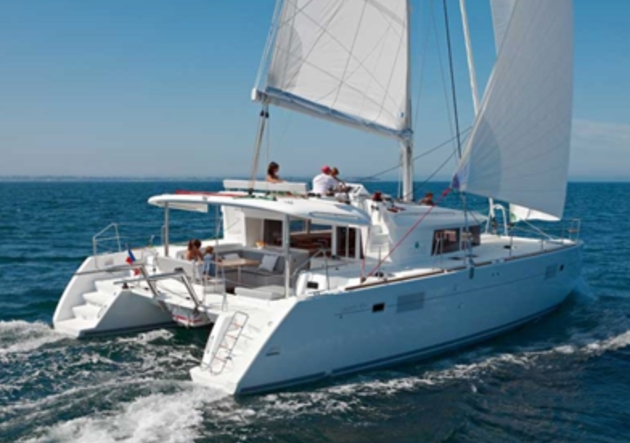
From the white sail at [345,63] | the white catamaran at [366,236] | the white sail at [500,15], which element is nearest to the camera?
the white catamaran at [366,236]

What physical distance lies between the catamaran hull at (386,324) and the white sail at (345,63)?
3592mm

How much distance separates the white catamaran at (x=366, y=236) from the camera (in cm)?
1103

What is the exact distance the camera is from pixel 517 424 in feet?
32.2

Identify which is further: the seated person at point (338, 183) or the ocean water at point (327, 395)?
the seated person at point (338, 183)

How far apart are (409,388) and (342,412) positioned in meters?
1.55

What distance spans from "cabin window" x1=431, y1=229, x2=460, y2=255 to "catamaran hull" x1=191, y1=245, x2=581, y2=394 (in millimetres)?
1144

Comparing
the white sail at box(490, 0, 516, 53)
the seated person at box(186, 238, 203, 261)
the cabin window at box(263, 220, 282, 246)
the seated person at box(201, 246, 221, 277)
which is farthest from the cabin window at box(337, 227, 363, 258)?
the white sail at box(490, 0, 516, 53)

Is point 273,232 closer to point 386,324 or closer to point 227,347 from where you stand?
point 386,324

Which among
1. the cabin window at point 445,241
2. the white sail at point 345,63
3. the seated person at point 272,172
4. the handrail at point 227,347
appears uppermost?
the white sail at point 345,63

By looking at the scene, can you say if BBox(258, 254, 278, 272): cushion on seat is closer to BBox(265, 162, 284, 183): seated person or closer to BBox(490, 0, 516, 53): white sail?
BBox(265, 162, 284, 183): seated person

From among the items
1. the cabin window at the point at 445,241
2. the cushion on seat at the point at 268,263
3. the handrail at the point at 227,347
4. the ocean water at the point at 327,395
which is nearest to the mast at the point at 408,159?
the cabin window at the point at 445,241

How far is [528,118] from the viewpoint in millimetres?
13398

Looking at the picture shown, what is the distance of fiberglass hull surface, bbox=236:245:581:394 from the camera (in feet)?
32.6

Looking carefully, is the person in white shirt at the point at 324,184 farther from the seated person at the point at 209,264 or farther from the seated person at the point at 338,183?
the seated person at the point at 209,264
